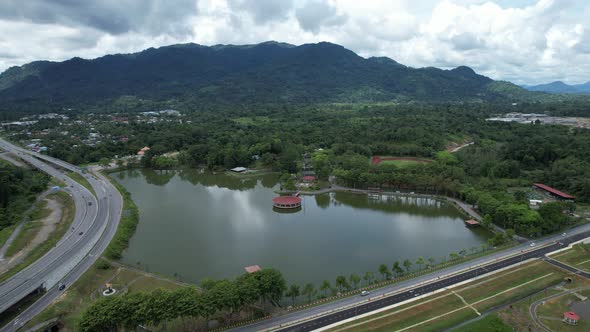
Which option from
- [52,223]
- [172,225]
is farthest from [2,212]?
[172,225]

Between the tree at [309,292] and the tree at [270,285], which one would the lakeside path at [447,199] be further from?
the tree at [270,285]

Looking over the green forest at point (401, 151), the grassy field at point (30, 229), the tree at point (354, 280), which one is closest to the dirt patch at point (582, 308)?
the green forest at point (401, 151)

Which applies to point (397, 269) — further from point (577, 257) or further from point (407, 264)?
point (577, 257)

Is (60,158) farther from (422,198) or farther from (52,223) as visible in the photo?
(422,198)

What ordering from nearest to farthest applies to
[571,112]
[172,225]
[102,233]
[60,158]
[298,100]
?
1. [102,233]
2. [172,225]
3. [60,158]
4. [571,112]
5. [298,100]

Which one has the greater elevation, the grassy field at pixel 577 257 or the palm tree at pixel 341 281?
the palm tree at pixel 341 281
